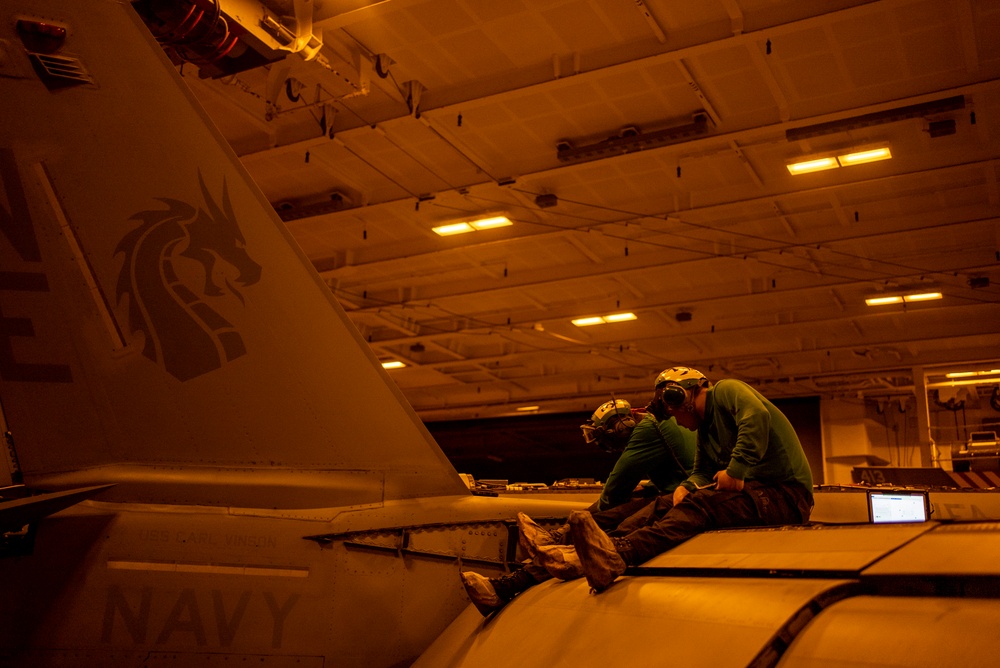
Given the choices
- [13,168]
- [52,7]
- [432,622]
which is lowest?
[432,622]

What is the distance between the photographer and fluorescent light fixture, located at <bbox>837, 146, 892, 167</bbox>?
14.3 meters

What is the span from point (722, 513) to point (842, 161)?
11379 millimetres

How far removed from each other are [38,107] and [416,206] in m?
13.0

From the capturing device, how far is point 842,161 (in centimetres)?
1473

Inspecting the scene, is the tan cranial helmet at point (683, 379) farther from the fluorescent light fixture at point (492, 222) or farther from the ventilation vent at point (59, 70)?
the fluorescent light fixture at point (492, 222)

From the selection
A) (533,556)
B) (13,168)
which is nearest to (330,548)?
(533,556)

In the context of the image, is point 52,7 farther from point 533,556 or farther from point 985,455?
point 985,455

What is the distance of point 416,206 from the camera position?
1700 centimetres

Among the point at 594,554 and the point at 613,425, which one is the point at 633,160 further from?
the point at 594,554

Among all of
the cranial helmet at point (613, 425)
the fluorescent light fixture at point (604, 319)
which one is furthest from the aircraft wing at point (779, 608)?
the fluorescent light fixture at point (604, 319)

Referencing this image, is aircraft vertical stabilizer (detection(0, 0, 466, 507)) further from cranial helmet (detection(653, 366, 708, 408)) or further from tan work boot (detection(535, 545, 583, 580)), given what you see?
cranial helmet (detection(653, 366, 708, 408))

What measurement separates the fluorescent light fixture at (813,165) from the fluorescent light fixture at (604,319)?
26.0 feet

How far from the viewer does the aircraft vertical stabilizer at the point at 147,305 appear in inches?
160

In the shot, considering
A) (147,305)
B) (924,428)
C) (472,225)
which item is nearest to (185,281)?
(147,305)
